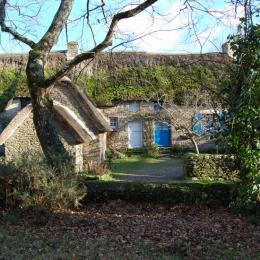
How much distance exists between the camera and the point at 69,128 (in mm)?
19484

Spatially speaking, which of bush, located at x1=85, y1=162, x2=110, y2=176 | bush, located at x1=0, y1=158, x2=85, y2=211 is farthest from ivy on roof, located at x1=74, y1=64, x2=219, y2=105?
bush, located at x1=0, y1=158, x2=85, y2=211

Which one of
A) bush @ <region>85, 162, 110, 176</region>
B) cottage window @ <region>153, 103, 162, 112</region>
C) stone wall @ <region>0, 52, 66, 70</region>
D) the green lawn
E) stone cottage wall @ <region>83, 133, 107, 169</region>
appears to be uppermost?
stone wall @ <region>0, 52, 66, 70</region>

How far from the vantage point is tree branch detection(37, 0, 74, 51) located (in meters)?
11.0

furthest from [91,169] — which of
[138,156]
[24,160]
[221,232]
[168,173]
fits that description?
[221,232]

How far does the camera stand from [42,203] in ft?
29.2

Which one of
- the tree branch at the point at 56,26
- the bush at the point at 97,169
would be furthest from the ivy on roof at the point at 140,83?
the tree branch at the point at 56,26

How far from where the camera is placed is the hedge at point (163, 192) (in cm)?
1063

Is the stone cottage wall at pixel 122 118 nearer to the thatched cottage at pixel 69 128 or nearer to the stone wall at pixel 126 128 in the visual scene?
the stone wall at pixel 126 128

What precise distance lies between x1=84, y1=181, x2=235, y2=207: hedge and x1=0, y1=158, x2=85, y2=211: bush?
144 cm

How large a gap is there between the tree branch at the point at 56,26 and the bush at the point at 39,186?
315 cm

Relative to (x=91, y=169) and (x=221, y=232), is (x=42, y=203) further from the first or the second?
(x=91, y=169)

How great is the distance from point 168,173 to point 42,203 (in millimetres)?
13202

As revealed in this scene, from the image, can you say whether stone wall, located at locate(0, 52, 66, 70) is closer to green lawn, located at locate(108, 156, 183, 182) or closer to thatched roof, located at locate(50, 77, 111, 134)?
green lawn, located at locate(108, 156, 183, 182)

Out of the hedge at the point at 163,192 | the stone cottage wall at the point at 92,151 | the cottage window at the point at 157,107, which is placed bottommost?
the hedge at the point at 163,192
